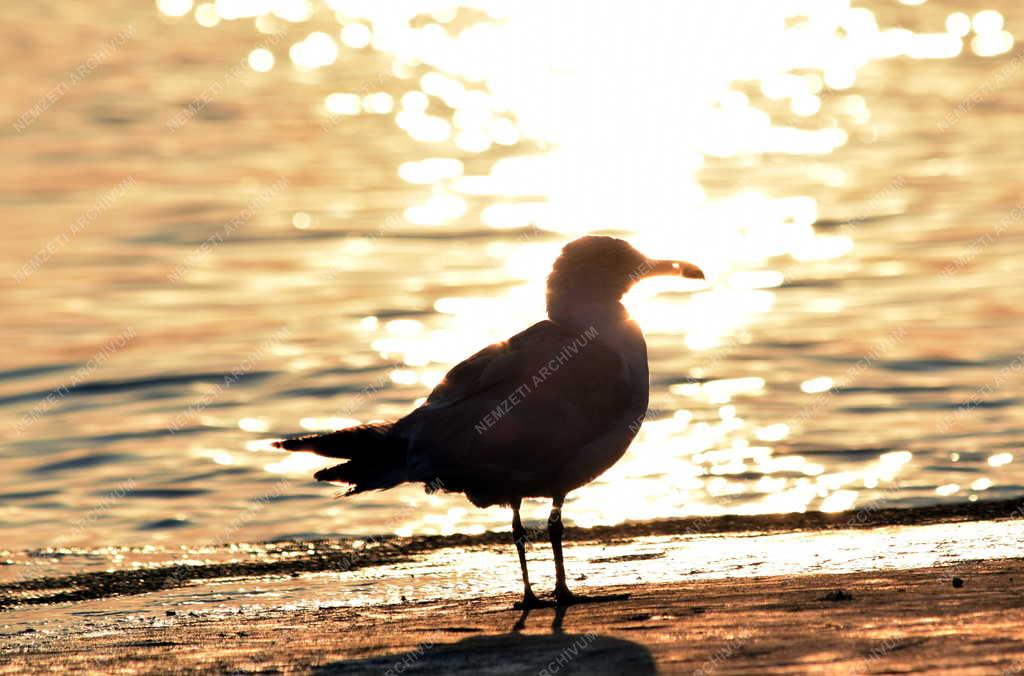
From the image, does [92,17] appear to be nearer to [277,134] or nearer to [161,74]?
[161,74]

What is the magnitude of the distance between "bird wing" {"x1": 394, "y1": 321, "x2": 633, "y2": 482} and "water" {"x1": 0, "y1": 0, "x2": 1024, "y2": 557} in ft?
12.6

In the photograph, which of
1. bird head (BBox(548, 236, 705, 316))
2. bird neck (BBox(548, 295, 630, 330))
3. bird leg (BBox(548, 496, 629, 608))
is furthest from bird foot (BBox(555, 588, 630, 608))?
bird head (BBox(548, 236, 705, 316))

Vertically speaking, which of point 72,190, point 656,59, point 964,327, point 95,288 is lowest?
point 964,327

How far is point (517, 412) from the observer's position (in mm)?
10242

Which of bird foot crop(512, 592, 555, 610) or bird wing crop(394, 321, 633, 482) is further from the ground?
bird wing crop(394, 321, 633, 482)

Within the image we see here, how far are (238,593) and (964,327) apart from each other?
37.9ft

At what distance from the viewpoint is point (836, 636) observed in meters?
8.38

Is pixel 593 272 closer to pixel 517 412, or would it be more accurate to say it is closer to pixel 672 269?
pixel 672 269

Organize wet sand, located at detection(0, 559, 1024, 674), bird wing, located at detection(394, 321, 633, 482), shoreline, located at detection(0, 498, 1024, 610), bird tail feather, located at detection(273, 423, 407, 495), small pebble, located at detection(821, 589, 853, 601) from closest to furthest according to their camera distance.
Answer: wet sand, located at detection(0, 559, 1024, 674) < small pebble, located at detection(821, 589, 853, 601) < bird tail feather, located at detection(273, 423, 407, 495) < bird wing, located at detection(394, 321, 633, 482) < shoreline, located at detection(0, 498, 1024, 610)

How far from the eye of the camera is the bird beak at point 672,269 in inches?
444

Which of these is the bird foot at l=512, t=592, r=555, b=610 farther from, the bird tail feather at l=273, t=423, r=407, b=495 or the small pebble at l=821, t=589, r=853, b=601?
the small pebble at l=821, t=589, r=853, b=601

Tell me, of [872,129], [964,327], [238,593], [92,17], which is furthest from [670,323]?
[92,17]

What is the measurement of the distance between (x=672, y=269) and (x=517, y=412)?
1.90 meters

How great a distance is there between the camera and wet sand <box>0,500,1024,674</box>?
8.08 m
